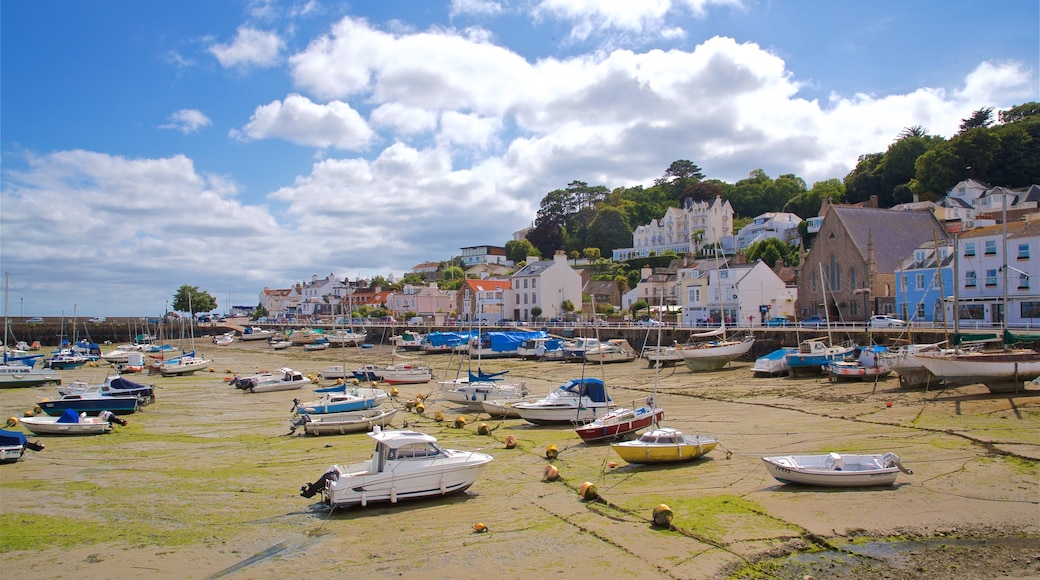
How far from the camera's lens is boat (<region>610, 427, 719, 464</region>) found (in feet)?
60.0

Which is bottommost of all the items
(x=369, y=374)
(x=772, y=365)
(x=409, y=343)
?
(x=369, y=374)

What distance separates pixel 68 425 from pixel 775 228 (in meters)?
110

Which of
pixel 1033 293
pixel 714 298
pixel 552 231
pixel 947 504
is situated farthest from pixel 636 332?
pixel 552 231

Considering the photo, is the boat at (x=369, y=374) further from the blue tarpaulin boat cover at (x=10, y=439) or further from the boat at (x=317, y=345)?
the boat at (x=317, y=345)

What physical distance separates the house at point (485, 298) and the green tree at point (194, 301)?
69.1 m

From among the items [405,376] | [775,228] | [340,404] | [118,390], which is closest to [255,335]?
[405,376]

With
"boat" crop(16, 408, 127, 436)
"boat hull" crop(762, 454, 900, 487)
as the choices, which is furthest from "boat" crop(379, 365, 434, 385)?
"boat hull" crop(762, 454, 900, 487)

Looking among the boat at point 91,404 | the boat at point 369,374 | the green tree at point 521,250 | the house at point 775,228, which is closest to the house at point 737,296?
the boat at point 369,374

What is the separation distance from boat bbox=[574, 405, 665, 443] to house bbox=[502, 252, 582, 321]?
2604 inches

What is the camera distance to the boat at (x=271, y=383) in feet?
134

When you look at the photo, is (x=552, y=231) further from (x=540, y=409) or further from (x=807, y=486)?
(x=807, y=486)

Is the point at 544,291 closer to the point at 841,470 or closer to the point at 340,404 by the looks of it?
the point at 340,404

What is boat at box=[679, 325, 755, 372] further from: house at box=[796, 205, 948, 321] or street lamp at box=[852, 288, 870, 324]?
street lamp at box=[852, 288, 870, 324]

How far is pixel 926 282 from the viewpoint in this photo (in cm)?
4969
